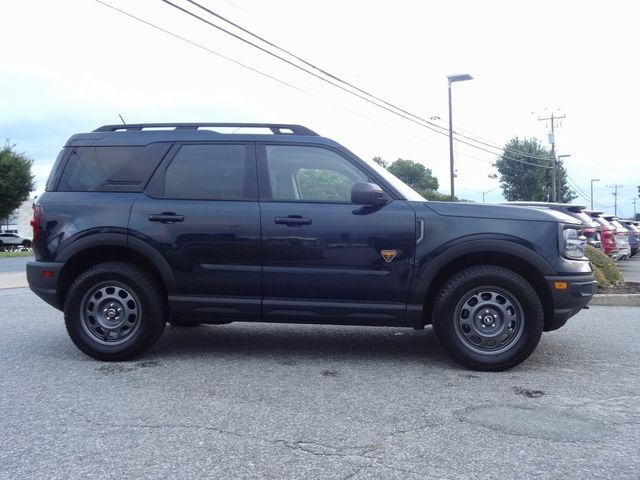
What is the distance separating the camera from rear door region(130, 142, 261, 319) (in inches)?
195

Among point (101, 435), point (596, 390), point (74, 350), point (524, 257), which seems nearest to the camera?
point (101, 435)

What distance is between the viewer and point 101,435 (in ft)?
11.2

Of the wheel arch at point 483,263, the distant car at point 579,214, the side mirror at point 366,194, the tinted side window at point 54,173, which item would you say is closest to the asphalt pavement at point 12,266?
the tinted side window at point 54,173

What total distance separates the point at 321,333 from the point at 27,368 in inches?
112

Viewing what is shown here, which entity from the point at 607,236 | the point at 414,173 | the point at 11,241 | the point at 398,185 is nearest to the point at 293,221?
the point at 398,185

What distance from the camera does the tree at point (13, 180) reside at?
41.4 metres

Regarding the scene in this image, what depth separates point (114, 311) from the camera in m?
5.11

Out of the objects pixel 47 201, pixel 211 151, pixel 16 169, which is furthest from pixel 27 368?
pixel 16 169

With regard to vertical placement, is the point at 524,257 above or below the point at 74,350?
above

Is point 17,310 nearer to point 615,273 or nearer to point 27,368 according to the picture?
point 27,368

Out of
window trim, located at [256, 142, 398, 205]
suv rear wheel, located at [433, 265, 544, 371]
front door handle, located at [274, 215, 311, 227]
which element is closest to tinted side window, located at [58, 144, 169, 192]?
window trim, located at [256, 142, 398, 205]

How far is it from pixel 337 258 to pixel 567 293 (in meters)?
1.86

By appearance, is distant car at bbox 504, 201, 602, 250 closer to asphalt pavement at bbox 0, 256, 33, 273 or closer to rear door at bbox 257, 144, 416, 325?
rear door at bbox 257, 144, 416, 325

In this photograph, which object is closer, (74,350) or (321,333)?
(74,350)
